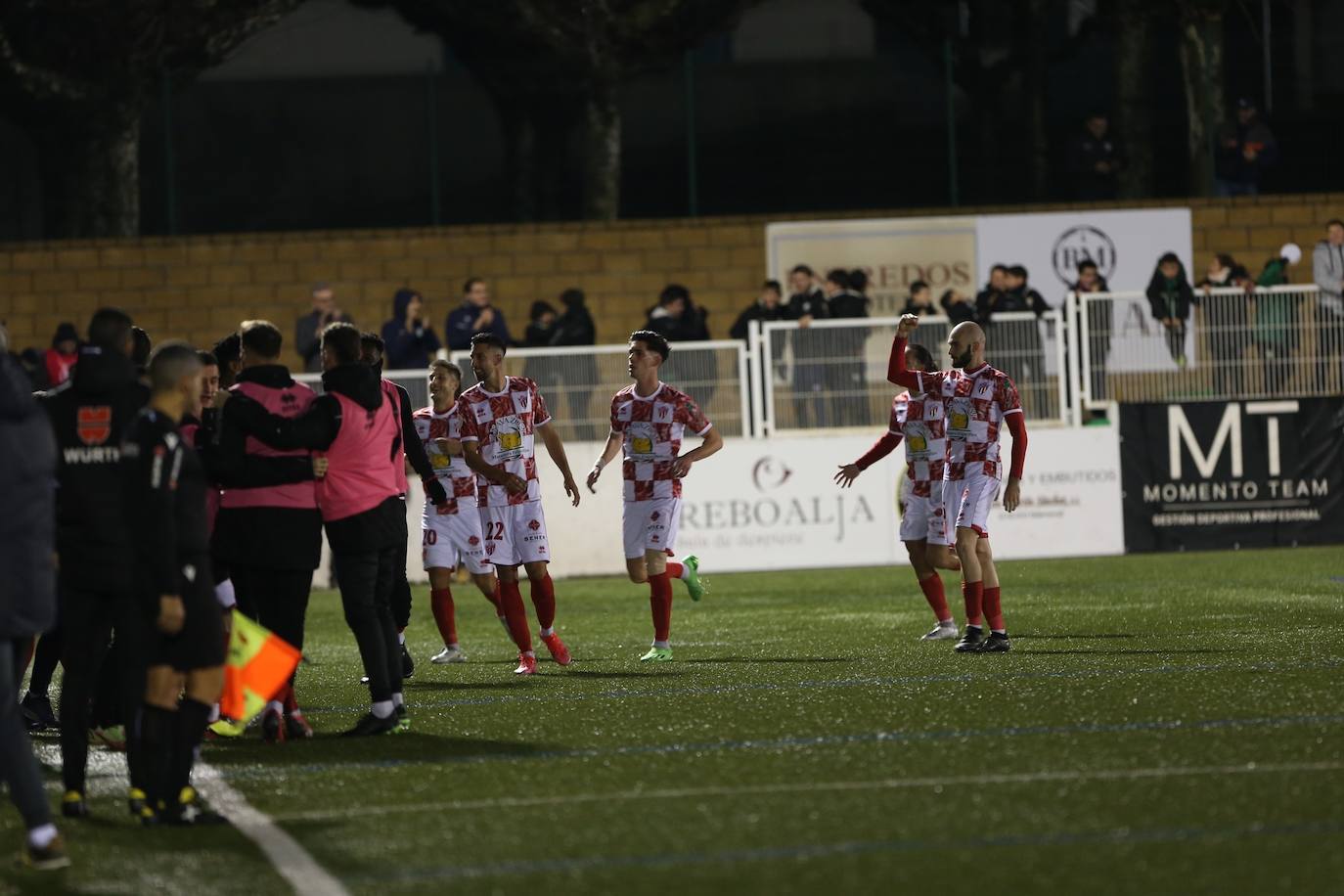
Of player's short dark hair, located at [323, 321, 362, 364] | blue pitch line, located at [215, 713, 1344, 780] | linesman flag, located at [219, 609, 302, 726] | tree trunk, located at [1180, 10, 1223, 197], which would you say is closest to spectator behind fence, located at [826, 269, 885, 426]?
tree trunk, located at [1180, 10, 1223, 197]

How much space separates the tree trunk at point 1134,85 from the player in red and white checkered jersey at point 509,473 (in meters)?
15.6

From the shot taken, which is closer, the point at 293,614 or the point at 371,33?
Result: the point at 293,614

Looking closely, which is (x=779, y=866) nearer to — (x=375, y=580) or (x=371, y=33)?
(x=375, y=580)

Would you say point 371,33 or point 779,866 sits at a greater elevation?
point 371,33

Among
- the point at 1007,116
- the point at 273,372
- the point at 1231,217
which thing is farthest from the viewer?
the point at 1007,116

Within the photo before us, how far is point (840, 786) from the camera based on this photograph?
788 cm

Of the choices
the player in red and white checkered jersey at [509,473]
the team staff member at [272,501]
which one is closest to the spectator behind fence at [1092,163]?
the player in red and white checkered jersey at [509,473]

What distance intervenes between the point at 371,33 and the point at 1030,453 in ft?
34.1

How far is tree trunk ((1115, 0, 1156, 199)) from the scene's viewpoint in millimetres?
27031

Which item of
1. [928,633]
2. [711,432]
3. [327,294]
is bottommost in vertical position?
[928,633]

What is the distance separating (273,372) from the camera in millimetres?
9430

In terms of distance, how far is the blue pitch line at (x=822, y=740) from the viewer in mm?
8930

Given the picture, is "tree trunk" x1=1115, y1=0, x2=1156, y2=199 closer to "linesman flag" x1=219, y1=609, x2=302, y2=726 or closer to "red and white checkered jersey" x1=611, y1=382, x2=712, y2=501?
"red and white checkered jersey" x1=611, y1=382, x2=712, y2=501

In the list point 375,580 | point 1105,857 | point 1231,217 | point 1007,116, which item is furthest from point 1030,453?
point 1105,857
